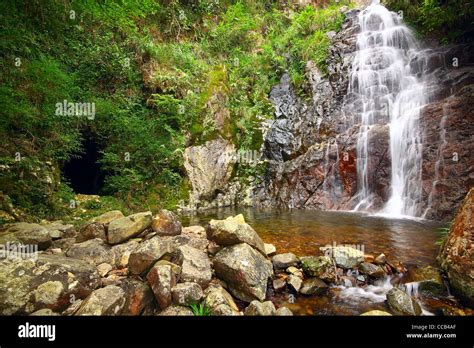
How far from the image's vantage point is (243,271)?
3.69 m

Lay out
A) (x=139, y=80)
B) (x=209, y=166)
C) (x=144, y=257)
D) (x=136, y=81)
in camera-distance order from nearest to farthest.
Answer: (x=144, y=257)
(x=136, y=81)
(x=139, y=80)
(x=209, y=166)

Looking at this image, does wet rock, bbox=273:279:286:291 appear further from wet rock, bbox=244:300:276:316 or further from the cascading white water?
the cascading white water

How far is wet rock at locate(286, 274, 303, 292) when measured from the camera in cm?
390

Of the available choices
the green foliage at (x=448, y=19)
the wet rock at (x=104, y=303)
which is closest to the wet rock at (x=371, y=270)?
the wet rock at (x=104, y=303)

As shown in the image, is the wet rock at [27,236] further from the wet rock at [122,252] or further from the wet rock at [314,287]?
the wet rock at [314,287]

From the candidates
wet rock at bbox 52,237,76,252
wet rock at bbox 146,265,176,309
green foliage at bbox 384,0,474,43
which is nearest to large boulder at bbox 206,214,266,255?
wet rock at bbox 146,265,176,309

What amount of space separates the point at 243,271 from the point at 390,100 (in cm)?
1260

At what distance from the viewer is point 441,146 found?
30.2ft

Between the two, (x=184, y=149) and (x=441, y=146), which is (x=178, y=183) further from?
(x=441, y=146)

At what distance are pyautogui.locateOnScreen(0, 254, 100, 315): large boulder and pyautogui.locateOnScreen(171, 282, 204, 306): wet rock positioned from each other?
1.34m

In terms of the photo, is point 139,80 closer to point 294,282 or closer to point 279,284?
point 279,284

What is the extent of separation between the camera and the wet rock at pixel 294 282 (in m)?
3.90

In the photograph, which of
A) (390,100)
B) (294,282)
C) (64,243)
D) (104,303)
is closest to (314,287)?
(294,282)

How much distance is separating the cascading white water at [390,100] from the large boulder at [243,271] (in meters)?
8.01
